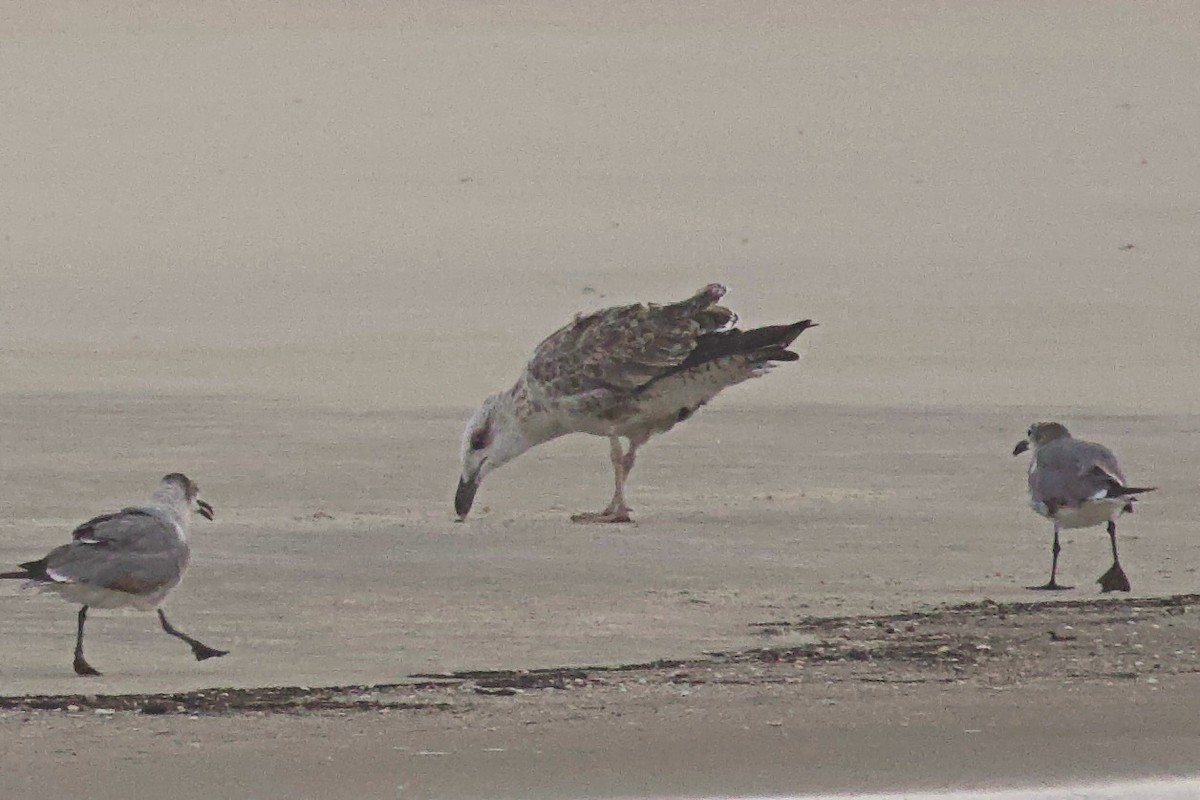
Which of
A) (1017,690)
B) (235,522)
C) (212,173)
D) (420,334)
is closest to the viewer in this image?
(1017,690)

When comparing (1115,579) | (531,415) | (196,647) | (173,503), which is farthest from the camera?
(531,415)

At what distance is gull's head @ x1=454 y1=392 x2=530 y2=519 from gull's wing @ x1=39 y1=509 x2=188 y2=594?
3.31 m

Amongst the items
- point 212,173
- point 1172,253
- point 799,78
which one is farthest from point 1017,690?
point 799,78

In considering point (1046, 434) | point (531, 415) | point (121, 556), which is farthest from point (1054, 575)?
point (121, 556)

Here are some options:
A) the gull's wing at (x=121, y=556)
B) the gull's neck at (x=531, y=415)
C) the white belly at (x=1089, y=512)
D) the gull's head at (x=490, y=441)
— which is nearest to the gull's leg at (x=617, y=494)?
the gull's neck at (x=531, y=415)

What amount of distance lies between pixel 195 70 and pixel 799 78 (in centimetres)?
502

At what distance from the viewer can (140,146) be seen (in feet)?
72.5

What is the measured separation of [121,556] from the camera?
27.8 ft

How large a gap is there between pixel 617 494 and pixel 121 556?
3549mm

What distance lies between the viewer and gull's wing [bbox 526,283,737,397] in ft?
40.1

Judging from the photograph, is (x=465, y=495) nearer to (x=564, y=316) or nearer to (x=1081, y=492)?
(x=1081, y=492)

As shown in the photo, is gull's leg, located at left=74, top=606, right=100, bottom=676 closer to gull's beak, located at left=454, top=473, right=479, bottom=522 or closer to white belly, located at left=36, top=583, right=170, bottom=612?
white belly, located at left=36, top=583, right=170, bottom=612

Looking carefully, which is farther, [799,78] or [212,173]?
[799,78]

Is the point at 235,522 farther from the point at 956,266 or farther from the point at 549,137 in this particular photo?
the point at 549,137
